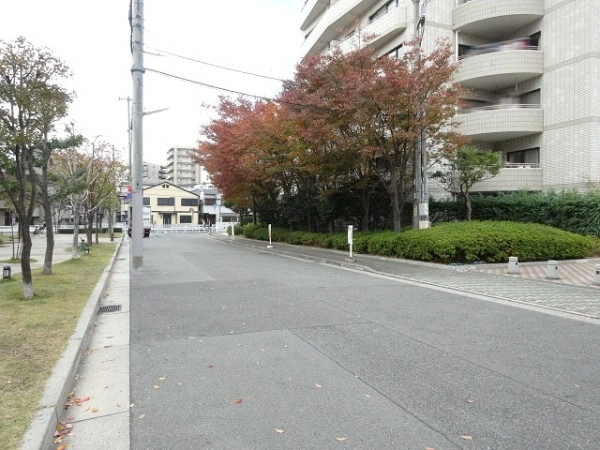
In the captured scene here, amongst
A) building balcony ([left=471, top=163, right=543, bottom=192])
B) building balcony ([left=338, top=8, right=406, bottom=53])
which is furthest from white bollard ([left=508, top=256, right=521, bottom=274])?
building balcony ([left=338, top=8, right=406, bottom=53])

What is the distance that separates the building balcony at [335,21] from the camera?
26.6 meters

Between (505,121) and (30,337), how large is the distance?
20.8 meters

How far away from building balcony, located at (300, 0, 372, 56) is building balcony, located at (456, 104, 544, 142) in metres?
9.13

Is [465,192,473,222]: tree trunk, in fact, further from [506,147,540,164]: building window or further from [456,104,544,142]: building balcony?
[506,147,540,164]: building window

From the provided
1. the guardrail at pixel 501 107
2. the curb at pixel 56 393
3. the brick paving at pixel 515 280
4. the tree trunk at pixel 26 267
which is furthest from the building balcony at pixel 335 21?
the curb at pixel 56 393

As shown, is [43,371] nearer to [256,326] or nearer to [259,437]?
[259,437]

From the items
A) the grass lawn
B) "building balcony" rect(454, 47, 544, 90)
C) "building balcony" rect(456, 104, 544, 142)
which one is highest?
"building balcony" rect(454, 47, 544, 90)

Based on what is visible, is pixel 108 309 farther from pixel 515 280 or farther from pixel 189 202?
pixel 189 202

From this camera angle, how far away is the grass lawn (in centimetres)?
329

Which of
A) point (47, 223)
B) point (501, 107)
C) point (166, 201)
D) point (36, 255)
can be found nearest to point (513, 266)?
point (501, 107)

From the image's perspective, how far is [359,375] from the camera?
432cm

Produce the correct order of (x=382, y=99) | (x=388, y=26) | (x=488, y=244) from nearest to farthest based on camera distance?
1. (x=488, y=244)
2. (x=382, y=99)
3. (x=388, y=26)

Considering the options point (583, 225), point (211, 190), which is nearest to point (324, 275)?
point (583, 225)

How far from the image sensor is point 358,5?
26281 mm
